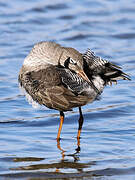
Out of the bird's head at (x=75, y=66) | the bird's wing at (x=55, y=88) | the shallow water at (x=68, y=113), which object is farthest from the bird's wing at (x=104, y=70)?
the shallow water at (x=68, y=113)

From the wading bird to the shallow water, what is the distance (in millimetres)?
551

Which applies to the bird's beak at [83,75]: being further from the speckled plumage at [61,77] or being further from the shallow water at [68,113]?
the shallow water at [68,113]

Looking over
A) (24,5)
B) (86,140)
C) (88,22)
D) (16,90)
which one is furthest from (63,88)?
(24,5)

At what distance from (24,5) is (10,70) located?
5765 millimetres

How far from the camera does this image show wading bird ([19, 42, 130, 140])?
7.37m

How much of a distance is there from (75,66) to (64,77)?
297mm

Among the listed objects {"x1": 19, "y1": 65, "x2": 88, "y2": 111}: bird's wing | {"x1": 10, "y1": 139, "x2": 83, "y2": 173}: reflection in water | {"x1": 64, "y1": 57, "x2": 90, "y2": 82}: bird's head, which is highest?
{"x1": 64, "y1": 57, "x2": 90, "y2": 82}: bird's head

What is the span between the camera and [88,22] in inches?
626

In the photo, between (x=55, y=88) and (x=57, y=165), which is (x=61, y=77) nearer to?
(x=55, y=88)

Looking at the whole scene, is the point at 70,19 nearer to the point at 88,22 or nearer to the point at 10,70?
the point at 88,22

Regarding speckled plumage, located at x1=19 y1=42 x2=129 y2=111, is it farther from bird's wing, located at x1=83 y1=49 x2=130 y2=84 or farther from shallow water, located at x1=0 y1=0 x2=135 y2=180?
shallow water, located at x1=0 y1=0 x2=135 y2=180

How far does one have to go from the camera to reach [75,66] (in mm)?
7625

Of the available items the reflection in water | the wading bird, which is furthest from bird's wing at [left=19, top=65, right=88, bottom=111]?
the reflection in water

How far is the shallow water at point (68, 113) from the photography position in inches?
279
